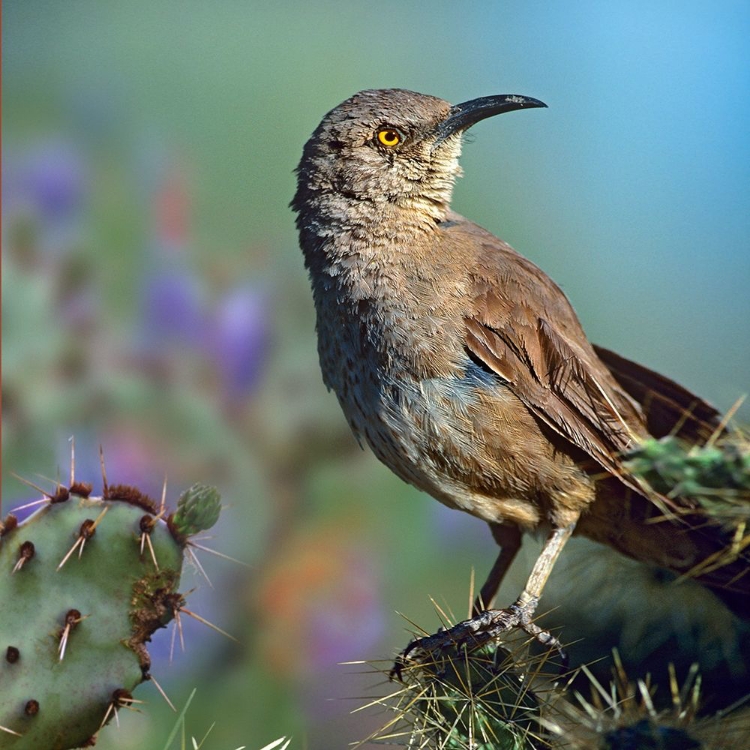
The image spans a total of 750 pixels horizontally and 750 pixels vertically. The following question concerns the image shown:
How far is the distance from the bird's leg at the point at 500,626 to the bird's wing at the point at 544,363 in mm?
263

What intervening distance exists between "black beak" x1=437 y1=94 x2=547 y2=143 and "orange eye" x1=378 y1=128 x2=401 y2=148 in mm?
104

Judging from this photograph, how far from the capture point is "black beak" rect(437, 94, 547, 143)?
2.10 meters

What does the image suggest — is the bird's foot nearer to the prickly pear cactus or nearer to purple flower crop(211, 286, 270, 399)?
the prickly pear cactus

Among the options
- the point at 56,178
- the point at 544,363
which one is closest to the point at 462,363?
the point at 544,363

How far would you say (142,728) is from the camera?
3.12 meters

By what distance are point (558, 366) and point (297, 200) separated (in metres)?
0.78

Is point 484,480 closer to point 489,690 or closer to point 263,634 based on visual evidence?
point 489,690

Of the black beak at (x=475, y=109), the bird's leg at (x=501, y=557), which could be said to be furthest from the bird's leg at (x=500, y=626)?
the black beak at (x=475, y=109)

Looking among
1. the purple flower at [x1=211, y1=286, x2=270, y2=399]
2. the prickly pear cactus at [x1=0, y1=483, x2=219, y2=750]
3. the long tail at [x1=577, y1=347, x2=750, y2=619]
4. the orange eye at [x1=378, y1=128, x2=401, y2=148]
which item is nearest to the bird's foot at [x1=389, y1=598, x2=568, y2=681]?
the long tail at [x1=577, y1=347, x2=750, y2=619]

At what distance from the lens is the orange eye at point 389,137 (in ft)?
6.85

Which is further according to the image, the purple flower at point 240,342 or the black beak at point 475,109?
the purple flower at point 240,342

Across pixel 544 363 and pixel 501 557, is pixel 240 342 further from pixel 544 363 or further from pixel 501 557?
pixel 544 363

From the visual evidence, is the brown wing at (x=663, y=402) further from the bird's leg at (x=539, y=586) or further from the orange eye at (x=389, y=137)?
the orange eye at (x=389, y=137)

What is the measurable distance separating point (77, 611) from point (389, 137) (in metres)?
1.28
